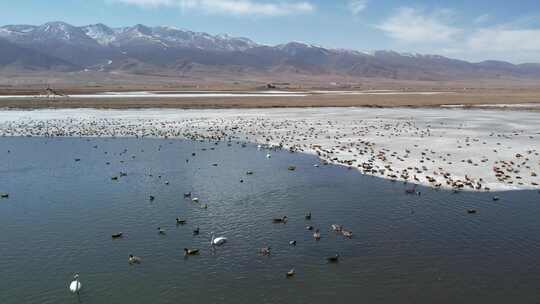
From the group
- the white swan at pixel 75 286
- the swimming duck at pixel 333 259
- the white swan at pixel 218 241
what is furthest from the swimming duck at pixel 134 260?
the swimming duck at pixel 333 259

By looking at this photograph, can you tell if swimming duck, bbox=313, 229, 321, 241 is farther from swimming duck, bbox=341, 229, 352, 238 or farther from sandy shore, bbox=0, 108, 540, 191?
sandy shore, bbox=0, 108, 540, 191

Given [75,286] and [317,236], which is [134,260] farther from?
[317,236]

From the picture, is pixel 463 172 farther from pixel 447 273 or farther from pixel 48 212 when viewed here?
pixel 48 212

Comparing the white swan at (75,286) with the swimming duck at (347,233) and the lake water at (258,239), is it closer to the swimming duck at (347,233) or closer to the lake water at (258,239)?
the lake water at (258,239)

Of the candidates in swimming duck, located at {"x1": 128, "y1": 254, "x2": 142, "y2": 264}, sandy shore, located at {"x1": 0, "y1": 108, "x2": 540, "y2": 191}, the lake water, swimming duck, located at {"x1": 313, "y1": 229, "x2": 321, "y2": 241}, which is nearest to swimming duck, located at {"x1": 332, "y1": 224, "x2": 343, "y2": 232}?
the lake water

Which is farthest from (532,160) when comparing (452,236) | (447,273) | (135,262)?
(135,262)

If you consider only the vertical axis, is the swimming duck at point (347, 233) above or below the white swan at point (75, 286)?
above
